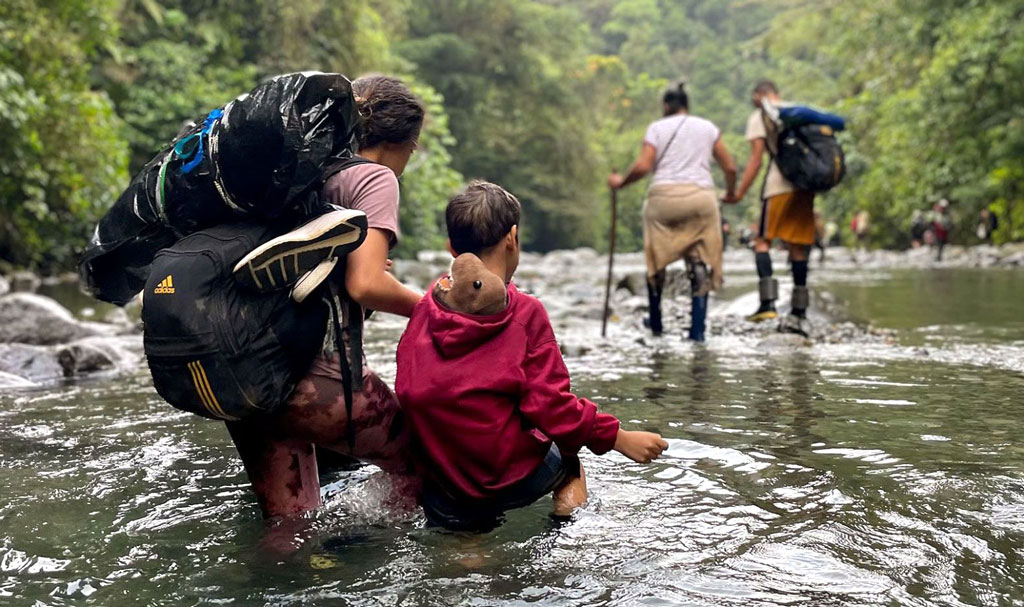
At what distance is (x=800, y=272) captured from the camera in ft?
26.5

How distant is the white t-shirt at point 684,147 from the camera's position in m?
7.79

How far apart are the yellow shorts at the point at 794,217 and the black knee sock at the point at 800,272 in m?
0.16

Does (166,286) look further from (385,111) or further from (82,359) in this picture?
(82,359)

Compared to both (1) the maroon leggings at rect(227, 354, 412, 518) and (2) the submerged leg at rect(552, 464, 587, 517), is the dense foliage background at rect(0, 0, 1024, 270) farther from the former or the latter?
(2) the submerged leg at rect(552, 464, 587, 517)

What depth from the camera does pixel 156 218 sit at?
9.70 ft

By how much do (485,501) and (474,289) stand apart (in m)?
0.64

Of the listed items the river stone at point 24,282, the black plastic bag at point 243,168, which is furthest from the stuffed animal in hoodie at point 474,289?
the river stone at point 24,282

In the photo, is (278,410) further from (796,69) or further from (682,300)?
(796,69)

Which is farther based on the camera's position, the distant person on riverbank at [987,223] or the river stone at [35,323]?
the distant person on riverbank at [987,223]

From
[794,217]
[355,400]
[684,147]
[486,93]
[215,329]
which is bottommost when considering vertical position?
[355,400]

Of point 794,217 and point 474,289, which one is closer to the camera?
point 474,289

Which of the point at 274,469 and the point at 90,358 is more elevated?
the point at 274,469

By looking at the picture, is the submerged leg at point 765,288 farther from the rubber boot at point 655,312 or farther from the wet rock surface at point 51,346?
the wet rock surface at point 51,346

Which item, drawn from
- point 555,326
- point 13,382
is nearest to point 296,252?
point 13,382
